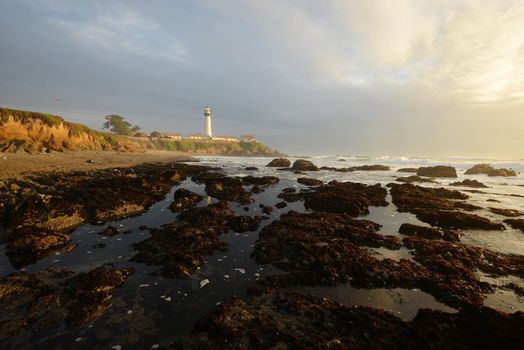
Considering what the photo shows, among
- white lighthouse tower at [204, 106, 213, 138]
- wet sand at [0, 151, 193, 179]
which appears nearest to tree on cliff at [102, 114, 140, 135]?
white lighthouse tower at [204, 106, 213, 138]

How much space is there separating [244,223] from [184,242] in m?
3.56

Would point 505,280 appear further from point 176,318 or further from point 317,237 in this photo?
point 176,318

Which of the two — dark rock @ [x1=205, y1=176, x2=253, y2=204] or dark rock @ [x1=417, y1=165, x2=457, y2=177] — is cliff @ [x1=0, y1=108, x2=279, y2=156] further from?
dark rock @ [x1=417, y1=165, x2=457, y2=177]

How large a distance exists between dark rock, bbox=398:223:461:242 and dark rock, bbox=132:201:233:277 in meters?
9.09

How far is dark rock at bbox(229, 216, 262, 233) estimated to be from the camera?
12.6 metres

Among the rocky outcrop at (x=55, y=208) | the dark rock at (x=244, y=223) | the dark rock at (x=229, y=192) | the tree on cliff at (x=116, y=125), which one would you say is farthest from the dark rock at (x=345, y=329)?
the tree on cliff at (x=116, y=125)

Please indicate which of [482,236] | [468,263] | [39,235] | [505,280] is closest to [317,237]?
[468,263]

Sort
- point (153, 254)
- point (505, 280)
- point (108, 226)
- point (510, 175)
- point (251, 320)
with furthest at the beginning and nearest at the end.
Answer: point (510, 175)
point (108, 226)
point (153, 254)
point (505, 280)
point (251, 320)

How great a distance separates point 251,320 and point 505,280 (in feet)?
27.5

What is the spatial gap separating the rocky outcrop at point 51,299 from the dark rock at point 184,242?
1310 mm

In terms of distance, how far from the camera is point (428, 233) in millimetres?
12148

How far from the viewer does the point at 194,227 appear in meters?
12.1

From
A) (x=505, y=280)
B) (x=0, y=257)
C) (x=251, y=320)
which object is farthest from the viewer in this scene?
(x=0, y=257)

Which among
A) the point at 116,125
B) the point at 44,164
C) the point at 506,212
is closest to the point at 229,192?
the point at 506,212
